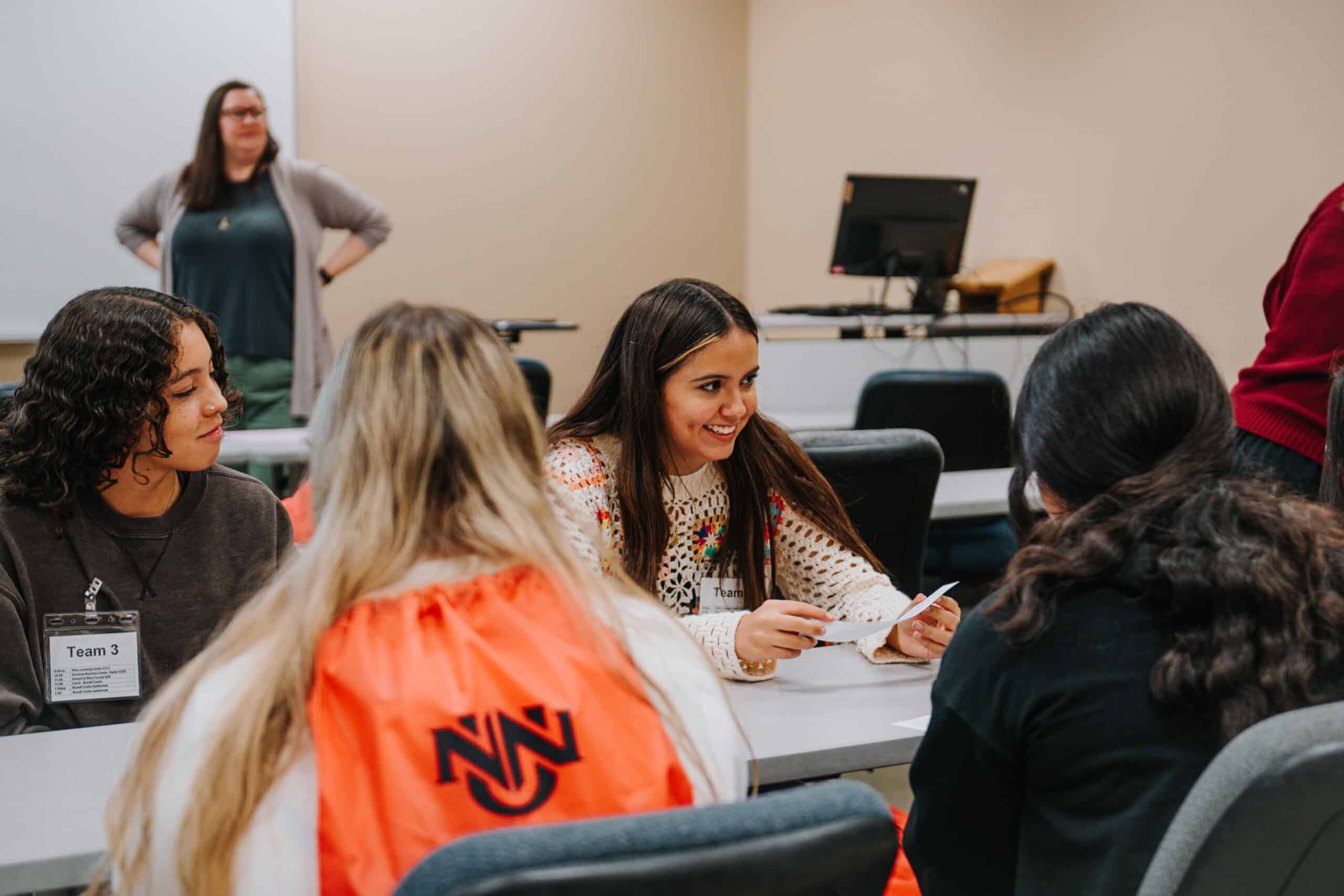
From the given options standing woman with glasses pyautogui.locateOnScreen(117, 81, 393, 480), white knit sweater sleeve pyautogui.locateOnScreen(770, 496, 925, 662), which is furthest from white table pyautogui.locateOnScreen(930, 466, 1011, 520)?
standing woman with glasses pyautogui.locateOnScreen(117, 81, 393, 480)

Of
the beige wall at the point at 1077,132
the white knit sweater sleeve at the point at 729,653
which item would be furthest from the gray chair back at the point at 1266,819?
the beige wall at the point at 1077,132

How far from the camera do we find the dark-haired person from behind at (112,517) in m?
1.52

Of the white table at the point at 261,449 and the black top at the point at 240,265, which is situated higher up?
the black top at the point at 240,265

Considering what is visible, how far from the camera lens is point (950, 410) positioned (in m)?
3.29

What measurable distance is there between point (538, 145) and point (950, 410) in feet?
11.7

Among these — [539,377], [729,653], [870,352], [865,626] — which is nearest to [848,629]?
[865,626]

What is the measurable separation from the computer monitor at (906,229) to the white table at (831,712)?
11.2 ft

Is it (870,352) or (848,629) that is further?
(870,352)

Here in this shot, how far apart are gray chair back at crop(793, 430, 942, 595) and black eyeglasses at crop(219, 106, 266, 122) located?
7.24 ft

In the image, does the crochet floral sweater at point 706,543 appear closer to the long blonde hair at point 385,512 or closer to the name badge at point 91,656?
the name badge at point 91,656

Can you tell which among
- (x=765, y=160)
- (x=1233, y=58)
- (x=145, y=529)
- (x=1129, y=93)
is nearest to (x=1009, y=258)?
(x=1129, y=93)

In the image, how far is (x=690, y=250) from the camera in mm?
6652

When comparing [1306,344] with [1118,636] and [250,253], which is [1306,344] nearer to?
[1118,636]

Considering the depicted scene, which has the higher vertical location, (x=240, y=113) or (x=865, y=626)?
(x=240, y=113)
